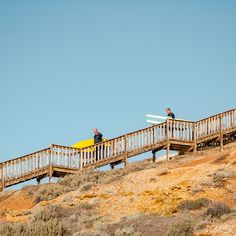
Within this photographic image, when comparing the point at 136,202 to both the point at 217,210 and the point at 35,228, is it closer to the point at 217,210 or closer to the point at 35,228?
the point at 217,210

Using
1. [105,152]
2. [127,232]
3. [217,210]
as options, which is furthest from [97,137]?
[127,232]

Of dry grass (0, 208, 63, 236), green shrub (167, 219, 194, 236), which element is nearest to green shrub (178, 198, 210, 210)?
green shrub (167, 219, 194, 236)

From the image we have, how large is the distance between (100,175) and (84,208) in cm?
513

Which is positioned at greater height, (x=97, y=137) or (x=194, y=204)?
(x=97, y=137)

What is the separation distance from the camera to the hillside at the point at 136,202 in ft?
65.6

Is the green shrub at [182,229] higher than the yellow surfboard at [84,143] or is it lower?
lower

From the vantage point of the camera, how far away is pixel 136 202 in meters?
23.5

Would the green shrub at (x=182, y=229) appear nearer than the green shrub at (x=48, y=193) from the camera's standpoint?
Yes

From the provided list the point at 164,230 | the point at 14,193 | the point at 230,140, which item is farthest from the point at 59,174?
the point at 164,230

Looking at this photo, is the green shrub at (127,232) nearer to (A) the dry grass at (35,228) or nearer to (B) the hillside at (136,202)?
(B) the hillside at (136,202)

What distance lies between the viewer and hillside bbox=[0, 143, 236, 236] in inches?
787

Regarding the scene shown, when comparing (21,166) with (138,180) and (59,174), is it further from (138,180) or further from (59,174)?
(138,180)

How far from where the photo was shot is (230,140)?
3553cm

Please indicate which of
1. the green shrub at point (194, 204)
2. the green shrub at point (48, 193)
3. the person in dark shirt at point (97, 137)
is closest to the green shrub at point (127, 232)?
the green shrub at point (194, 204)
